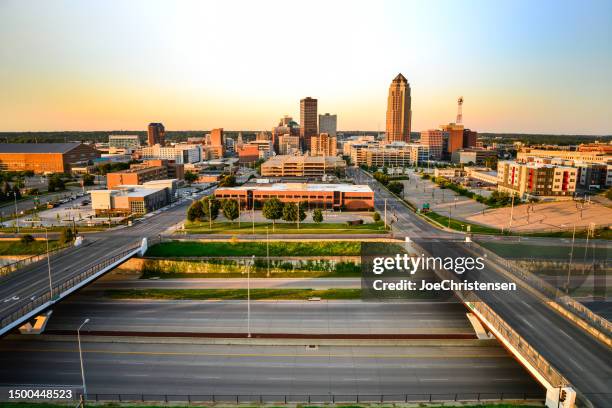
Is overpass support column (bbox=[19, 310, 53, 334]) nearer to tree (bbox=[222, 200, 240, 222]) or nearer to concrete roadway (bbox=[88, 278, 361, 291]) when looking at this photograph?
concrete roadway (bbox=[88, 278, 361, 291])

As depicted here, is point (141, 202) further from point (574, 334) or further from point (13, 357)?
point (574, 334)

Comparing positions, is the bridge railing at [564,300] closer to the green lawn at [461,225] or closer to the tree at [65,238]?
the green lawn at [461,225]

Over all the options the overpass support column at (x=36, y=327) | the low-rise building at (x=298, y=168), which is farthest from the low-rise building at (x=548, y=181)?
the overpass support column at (x=36, y=327)

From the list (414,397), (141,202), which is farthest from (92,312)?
(141,202)

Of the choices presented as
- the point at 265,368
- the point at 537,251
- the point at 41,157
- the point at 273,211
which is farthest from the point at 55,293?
the point at 41,157

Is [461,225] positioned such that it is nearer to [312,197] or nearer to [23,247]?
[312,197]
